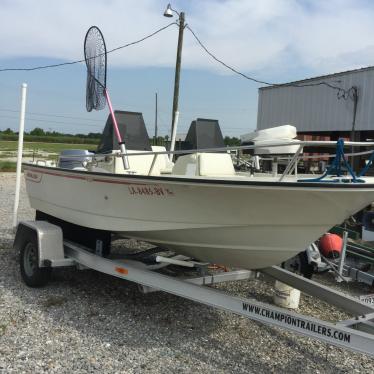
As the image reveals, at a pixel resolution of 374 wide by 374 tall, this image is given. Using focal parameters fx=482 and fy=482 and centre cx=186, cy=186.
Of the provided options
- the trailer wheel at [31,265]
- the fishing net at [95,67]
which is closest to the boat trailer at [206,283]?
the trailer wheel at [31,265]

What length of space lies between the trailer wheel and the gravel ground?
0.11 metres

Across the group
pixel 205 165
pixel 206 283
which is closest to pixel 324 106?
pixel 205 165

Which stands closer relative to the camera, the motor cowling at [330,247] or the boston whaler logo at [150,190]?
the boston whaler logo at [150,190]

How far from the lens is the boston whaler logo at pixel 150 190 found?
4023 mm

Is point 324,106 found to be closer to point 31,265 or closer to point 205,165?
point 205,165

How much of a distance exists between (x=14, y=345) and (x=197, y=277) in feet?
5.66

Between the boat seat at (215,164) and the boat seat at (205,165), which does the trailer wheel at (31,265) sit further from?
the boat seat at (215,164)

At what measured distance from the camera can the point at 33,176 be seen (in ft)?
20.4

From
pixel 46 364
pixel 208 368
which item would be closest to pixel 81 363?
pixel 46 364

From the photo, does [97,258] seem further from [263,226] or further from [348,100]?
[348,100]

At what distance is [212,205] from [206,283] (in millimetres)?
1118

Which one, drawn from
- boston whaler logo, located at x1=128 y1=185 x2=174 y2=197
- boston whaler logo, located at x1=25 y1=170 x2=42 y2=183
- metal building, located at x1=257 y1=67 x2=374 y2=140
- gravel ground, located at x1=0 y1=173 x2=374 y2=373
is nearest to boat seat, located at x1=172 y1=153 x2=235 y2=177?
boston whaler logo, located at x1=128 y1=185 x2=174 y2=197

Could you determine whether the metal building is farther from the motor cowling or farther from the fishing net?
the fishing net

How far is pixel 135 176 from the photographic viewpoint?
4230mm
